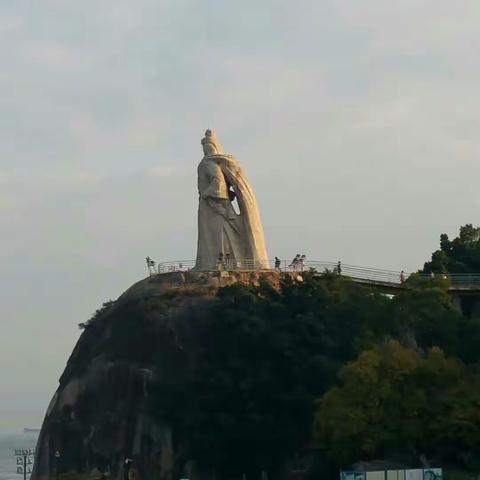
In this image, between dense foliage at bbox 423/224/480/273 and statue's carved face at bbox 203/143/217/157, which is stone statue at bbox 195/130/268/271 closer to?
statue's carved face at bbox 203/143/217/157

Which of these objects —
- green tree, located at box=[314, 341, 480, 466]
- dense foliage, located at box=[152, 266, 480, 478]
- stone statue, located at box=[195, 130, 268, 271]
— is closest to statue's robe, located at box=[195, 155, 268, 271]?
stone statue, located at box=[195, 130, 268, 271]

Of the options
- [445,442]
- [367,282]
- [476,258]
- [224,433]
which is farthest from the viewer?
[476,258]

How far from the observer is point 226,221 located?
203 feet

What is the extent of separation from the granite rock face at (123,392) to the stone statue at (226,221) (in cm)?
187

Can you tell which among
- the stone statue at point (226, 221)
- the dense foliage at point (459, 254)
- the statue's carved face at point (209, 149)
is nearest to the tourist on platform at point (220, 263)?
the stone statue at point (226, 221)

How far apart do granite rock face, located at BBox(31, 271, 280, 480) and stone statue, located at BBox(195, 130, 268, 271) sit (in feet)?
6.13

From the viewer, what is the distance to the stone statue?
201 feet

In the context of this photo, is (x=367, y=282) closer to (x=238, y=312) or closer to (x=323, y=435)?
(x=238, y=312)

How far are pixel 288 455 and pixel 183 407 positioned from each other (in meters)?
4.80

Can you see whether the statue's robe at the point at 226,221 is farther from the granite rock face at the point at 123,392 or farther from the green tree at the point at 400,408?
the green tree at the point at 400,408

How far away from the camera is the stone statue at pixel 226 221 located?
201 feet

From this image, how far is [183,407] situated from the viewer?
53281 millimetres

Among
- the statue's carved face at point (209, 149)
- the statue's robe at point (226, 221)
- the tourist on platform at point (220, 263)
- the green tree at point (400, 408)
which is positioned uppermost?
the statue's carved face at point (209, 149)

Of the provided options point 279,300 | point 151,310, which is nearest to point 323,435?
point 279,300
